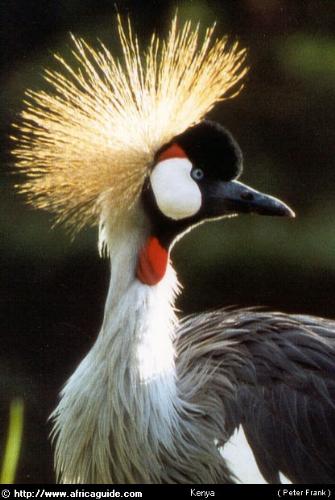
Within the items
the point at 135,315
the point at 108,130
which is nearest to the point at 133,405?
the point at 135,315

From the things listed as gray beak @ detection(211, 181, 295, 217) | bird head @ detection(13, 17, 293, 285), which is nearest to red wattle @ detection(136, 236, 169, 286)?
bird head @ detection(13, 17, 293, 285)

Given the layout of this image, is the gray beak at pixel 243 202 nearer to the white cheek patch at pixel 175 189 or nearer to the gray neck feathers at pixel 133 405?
the white cheek patch at pixel 175 189

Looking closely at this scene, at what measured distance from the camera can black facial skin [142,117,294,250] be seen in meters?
2.13

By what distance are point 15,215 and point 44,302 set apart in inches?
9.2

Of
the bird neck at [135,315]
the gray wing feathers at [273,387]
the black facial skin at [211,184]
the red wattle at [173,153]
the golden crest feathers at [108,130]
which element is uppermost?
the golden crest feathers at [108,130]

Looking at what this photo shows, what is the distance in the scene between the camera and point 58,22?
295 centimetres

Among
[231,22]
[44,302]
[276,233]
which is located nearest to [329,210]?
[276,233]

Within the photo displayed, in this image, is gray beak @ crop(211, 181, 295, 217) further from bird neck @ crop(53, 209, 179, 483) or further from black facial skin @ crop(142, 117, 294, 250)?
bird neck @ crop(53, 209, 179, 483)

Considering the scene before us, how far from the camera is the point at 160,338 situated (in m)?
2.13

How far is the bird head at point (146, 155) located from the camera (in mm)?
2141

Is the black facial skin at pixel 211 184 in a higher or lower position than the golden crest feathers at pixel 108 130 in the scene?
lower

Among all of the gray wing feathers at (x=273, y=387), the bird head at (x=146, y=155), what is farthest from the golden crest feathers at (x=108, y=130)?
the gray wing feathers at (x=273, y=387)

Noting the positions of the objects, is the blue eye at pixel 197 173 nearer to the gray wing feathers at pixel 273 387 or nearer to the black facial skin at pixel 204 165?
the black facial skin at pixel 204 165

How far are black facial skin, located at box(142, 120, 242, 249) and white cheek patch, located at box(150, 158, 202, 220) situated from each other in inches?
0.4
